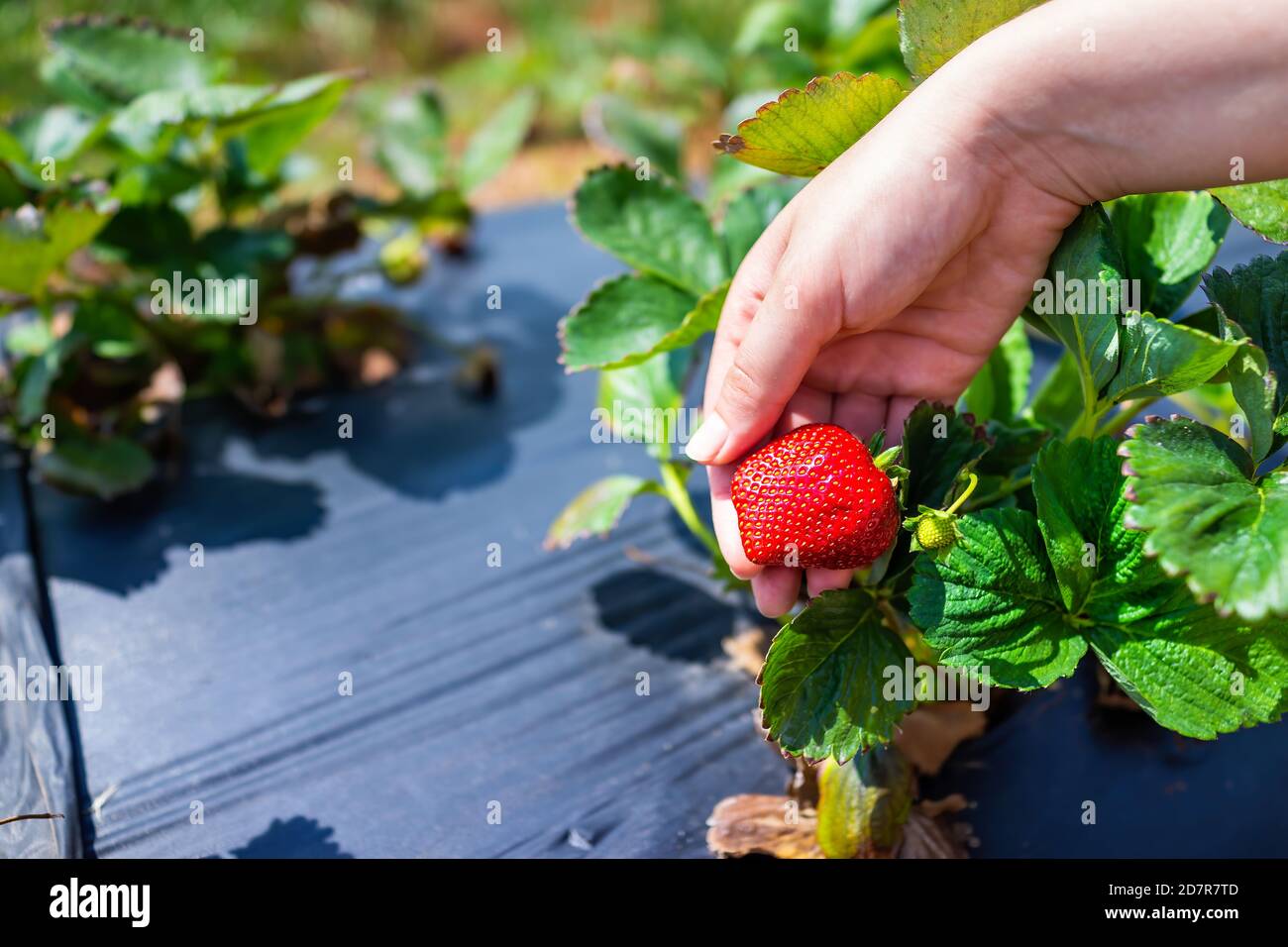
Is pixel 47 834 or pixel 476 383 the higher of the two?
pixel 476 383

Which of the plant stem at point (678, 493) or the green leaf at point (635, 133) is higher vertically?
the green leaf at point (635, 133)

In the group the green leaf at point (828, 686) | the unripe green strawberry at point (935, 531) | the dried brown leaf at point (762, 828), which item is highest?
the unripe green strawberry at point (935, 531)

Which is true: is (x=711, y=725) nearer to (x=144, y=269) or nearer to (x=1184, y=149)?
(x=1184, y=149)

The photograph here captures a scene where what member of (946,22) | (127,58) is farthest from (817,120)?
(127,58)

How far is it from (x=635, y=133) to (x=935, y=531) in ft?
2.93

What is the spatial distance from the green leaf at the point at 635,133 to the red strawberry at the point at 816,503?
27.8 inches

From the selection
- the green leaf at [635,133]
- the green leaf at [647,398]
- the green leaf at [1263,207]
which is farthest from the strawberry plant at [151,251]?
the green leaf at [1263,207]

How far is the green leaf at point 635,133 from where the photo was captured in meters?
1.43

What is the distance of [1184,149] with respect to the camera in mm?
759

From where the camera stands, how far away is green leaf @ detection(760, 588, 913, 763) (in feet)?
2.61

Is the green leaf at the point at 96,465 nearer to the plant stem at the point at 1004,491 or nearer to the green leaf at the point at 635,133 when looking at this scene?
the green leaf at the point at 635,133

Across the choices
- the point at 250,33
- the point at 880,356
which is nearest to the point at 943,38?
the point at 880,356

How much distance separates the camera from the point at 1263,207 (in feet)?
2.68
